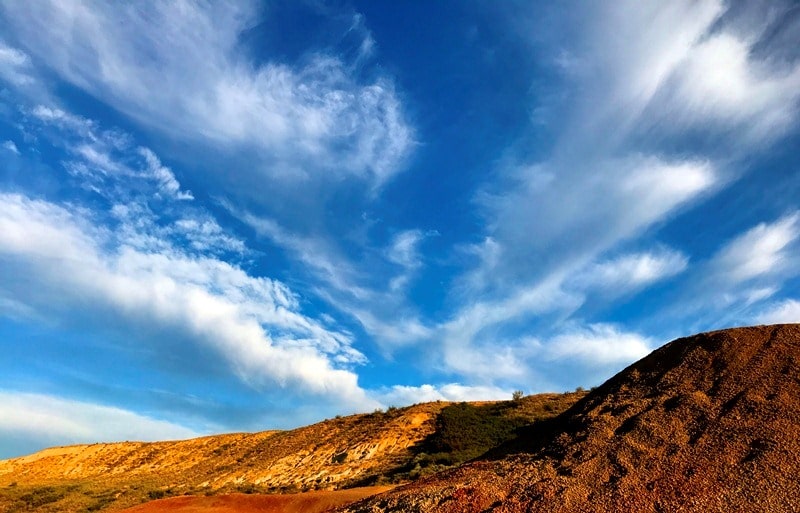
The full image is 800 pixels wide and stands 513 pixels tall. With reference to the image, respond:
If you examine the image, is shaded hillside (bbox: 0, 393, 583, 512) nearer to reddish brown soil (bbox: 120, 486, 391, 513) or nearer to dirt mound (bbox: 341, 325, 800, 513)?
reddish brown soil (bbox: 120, 486, 391, 513)

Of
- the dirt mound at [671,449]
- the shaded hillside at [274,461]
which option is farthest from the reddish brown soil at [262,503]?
the shaded hillside at [274,461]

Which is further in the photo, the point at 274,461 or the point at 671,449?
the point at 274,461

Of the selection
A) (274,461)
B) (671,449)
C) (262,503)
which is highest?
(274,461)

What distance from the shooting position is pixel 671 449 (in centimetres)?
1205

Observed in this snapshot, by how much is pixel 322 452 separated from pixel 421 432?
709 centimetres

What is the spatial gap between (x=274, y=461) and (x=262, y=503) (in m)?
18.7

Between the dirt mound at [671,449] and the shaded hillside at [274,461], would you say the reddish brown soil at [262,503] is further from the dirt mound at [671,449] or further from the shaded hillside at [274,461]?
the shaded hillside at [274,461]

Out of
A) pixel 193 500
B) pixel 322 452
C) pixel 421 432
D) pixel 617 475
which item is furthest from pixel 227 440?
pixel 617 475

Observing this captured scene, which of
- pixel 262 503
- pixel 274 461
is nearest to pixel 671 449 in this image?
pixel 262 503

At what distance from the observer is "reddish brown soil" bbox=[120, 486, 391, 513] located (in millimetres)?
20547

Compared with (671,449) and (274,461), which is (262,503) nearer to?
(671,449)

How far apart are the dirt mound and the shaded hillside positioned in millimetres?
14882

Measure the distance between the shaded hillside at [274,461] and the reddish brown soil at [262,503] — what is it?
6890mm

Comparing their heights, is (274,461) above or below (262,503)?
above
